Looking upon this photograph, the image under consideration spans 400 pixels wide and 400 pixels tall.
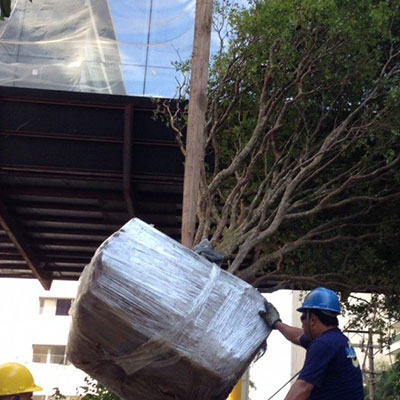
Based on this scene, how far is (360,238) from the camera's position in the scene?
12555 mm

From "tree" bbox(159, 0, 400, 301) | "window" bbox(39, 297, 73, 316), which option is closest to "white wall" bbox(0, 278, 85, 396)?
"window" bbox(39, 297, 73, 316)

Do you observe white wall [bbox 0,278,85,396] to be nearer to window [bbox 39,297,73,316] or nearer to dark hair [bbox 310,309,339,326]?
window [bbox 39,297,73,316]

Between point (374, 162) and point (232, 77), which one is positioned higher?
point (232, 77)

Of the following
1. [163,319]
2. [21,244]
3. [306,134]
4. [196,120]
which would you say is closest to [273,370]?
[21,244]

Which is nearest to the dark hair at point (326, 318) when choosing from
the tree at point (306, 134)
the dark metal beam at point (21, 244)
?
the tree at point (306, 134)

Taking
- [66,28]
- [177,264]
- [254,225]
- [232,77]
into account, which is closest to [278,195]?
[254,225]

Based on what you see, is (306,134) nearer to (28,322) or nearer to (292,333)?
(292,333)

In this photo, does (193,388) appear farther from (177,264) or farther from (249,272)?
(249,272)

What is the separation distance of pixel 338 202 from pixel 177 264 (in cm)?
756

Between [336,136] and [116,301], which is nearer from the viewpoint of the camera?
[116,301]

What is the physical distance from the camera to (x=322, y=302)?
197 inches

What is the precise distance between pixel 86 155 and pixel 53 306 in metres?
55.3

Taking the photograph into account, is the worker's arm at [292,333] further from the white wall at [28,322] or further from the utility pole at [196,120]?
the white wall at [28,322]

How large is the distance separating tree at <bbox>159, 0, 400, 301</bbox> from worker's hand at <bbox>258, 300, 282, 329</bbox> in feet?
16.8
